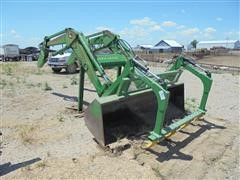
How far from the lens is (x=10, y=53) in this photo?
35281mm

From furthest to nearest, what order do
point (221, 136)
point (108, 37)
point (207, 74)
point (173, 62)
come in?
point (108, 37) → point (173, 62) → point (207, 74) → point (221, 136)

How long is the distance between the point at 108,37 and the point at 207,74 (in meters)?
2.44

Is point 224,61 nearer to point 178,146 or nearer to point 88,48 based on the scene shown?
point 88,48

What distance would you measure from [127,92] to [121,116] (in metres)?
0.45

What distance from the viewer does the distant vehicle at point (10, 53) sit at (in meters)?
35.0

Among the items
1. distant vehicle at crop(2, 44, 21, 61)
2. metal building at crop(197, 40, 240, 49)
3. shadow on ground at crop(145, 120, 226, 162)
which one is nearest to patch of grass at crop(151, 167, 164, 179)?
shadow on ground at crop(145, 120, 226, 162)

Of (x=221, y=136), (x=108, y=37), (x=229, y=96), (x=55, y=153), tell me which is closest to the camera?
(x=55, y=153)

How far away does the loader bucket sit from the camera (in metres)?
4.77

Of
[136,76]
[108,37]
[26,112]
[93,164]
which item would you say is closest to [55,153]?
[93,164]

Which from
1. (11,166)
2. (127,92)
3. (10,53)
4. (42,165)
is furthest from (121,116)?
(10,53)

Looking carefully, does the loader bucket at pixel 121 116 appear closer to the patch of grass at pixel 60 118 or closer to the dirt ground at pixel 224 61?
the patch of grass at pixel 60 118

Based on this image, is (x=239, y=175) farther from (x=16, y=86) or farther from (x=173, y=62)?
(x=16, y=86)

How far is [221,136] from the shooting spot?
17.7 ft

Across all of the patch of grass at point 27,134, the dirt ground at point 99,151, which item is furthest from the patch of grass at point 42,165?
the patch of grass at point 27,134
